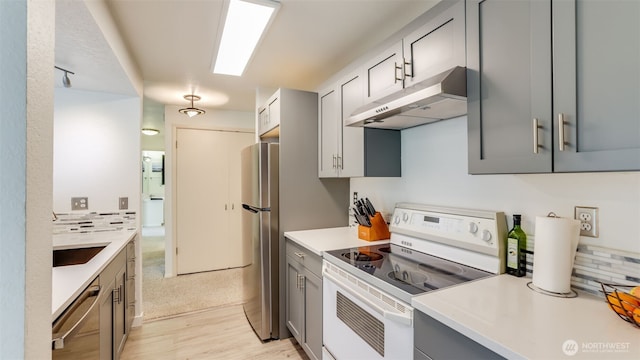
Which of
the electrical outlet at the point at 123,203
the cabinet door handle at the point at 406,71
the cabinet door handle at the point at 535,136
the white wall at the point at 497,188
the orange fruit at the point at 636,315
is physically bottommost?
the orange fruit at the point at 636,315

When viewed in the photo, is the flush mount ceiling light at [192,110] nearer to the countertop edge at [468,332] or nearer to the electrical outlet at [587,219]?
the countertop edge at [468,332]

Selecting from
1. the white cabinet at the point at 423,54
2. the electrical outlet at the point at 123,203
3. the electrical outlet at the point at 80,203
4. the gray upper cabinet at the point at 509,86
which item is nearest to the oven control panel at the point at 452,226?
the gray upper cabinet at the point at 509,86

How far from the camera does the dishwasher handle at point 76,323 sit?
107cm

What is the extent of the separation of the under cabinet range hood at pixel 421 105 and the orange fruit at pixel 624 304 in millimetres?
862

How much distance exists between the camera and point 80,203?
2572mm

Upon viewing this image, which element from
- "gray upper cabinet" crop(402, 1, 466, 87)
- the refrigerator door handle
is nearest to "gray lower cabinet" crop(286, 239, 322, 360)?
the refrigerator door handle

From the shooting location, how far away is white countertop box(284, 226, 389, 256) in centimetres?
194

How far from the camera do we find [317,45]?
2.32 meters

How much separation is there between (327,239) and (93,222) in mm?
2107

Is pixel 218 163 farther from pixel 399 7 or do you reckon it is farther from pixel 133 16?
pixel 399 7

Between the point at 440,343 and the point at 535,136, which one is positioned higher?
the point at 535,136

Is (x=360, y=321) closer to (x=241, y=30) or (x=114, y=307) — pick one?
(x=114, y=307)

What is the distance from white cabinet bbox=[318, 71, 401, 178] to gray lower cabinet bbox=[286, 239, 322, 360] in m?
0.67

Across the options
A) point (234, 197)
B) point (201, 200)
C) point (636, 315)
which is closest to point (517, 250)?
point (636, 315)
